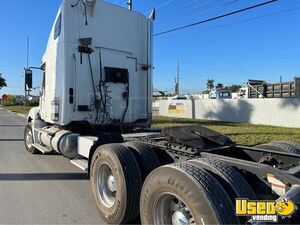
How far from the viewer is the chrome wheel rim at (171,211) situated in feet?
11.2

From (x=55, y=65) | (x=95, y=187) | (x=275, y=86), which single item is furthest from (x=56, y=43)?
(x=275, y=86)

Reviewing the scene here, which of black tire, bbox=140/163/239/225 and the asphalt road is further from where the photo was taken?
the asphalt road

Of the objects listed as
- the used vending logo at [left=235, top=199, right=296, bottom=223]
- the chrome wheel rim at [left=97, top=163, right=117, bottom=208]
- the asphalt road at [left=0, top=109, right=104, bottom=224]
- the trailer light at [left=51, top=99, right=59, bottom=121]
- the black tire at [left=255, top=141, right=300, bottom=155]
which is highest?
the trailer light at [left=51, top=99, right=59, bottom=121]

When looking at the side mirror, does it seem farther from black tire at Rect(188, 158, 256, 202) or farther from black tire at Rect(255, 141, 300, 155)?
black tire at Rect(188, 158, 256, 202)

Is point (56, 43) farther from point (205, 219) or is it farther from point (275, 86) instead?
point (275, 86)

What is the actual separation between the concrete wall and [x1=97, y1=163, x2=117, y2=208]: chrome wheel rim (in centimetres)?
1404

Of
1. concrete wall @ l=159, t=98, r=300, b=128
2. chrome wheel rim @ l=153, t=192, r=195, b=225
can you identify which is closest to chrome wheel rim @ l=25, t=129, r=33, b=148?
chrome wheel rim @ l=153, t=192, r=195, b=225

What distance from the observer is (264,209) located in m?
2.87

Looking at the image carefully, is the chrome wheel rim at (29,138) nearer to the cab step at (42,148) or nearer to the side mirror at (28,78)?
the cab step at (42,148)

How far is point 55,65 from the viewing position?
7.59 m

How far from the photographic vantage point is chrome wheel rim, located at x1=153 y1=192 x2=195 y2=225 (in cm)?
342

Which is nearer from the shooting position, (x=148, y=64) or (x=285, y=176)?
(x=285, y=176)

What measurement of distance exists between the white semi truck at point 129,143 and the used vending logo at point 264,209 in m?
0.04

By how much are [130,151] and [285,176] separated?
6.96 feet
